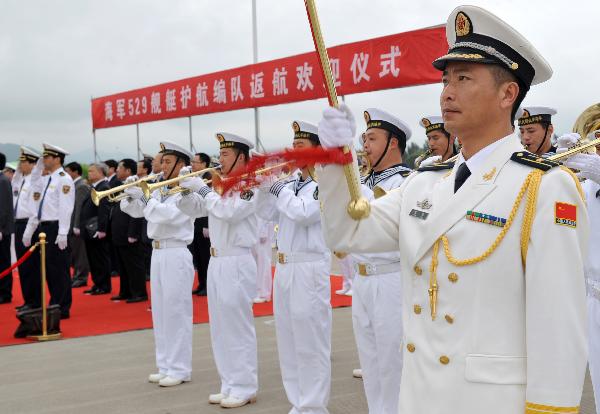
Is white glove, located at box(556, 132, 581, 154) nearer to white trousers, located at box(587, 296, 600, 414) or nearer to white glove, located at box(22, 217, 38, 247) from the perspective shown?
white trousers, located at box(587, 296, 600, 414)

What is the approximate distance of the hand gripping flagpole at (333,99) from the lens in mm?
1959

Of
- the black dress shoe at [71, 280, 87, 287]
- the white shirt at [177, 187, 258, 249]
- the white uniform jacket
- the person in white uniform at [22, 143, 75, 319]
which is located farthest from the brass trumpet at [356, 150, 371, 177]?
the black dress shoe at [71, 280, 87, 287]

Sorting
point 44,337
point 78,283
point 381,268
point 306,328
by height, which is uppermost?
point 381,268

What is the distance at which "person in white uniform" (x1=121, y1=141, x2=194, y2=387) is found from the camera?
635 centimetres

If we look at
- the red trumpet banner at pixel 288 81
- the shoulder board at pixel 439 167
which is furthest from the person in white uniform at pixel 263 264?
the shoulder board at pixel 439 167

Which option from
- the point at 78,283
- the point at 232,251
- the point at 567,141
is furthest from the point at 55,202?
the point at 567,141

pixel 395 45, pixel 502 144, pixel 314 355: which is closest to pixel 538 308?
pixel 502 144

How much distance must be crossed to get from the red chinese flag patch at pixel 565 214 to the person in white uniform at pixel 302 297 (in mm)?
3007

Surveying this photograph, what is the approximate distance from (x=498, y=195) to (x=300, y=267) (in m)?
3.16

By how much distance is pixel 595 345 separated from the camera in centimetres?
372

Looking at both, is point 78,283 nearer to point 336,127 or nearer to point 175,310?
point 175,310

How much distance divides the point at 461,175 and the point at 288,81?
972 centimetres

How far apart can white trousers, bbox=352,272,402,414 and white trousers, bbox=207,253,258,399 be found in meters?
1.51

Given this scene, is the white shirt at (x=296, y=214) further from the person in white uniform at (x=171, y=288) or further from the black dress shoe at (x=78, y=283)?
the black dress shoe at (x=78, y=283)
